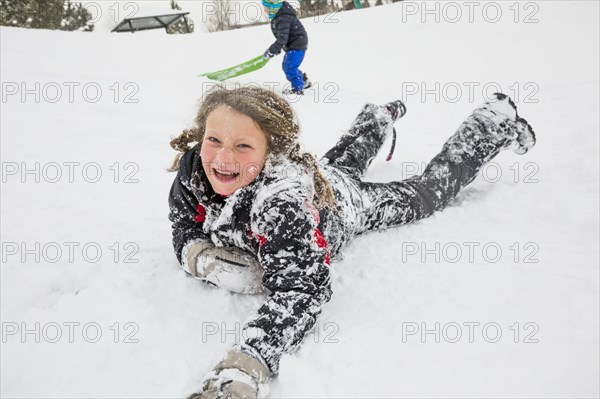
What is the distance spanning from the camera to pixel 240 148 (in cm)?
130

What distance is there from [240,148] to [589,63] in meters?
5.12

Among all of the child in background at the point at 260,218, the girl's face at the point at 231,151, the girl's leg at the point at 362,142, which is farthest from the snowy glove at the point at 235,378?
the girl's leg at the point at 362,142

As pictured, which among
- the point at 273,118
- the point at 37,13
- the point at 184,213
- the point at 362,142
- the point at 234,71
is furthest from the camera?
the point at 37,13

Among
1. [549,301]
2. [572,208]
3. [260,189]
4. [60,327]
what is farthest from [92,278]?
[572,208]

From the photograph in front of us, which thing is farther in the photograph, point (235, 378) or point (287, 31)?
point (287, 31)

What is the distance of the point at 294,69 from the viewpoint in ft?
16.8

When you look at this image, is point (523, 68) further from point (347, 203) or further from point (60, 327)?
point (60, 327)

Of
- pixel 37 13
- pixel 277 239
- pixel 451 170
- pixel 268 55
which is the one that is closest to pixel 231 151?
pixel 277 239

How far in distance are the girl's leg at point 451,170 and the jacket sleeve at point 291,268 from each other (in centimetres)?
63

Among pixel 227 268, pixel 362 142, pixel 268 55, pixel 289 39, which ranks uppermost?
pixel 289 39

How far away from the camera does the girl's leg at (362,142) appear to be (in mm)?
2098

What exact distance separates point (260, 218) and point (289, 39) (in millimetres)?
4559

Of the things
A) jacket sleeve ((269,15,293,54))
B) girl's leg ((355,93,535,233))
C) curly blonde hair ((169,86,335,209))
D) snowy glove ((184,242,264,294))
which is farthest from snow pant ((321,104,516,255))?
jacket sleeve ((269,15,293,54))

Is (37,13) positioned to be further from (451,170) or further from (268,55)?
(451,170)
